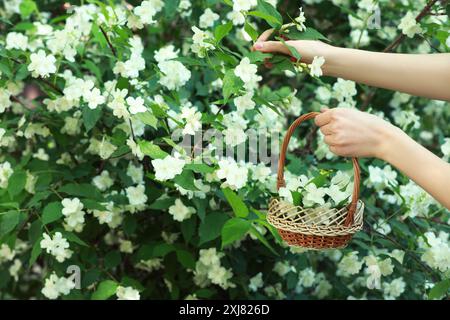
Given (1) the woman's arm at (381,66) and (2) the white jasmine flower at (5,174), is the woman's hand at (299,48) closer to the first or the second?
(1) the woman's arm at (381,66)

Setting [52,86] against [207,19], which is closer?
[52,86]

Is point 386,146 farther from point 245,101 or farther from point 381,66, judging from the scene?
point 245,101

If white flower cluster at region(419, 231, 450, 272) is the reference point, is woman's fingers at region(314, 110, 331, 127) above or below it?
above

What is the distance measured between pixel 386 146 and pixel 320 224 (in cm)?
22

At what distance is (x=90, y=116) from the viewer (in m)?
1.78

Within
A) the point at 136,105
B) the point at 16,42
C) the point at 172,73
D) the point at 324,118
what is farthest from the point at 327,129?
the point at 16,42

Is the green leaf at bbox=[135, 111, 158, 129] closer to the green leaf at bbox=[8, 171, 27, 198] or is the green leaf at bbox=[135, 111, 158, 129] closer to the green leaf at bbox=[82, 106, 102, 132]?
the green leaf at bbox=[82, 106, 102, 132]

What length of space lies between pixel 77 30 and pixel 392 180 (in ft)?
3.25

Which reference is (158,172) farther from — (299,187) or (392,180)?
(392,180)

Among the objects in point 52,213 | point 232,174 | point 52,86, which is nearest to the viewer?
point 232,174

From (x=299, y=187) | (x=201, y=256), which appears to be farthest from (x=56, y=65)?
(x=299, y=187)

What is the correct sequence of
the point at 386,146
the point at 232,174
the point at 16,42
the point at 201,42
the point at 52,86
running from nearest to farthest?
the point at 386,146
the point at 232,174
the point at 201,42
the point at 52,86
the point at 16,42

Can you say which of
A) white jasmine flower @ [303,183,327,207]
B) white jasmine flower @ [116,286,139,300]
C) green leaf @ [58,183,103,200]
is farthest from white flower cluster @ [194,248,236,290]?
white jasmine flower @ [303,183,327,207]

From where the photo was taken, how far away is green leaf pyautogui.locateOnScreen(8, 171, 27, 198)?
1.90m
